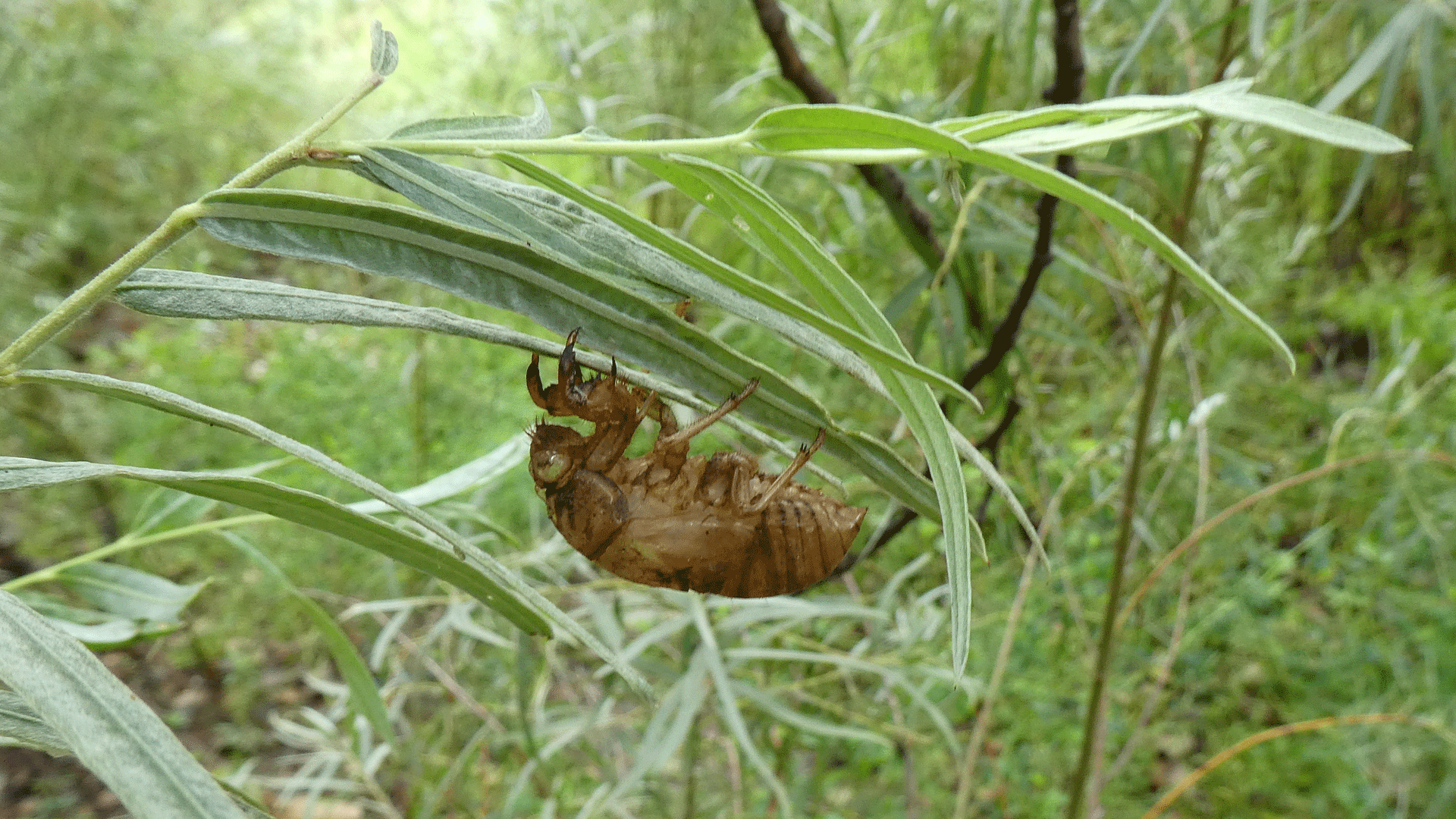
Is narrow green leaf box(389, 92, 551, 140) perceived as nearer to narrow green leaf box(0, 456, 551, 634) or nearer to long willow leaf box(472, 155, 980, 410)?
long willow leaf box(472, 155, 980, 410)

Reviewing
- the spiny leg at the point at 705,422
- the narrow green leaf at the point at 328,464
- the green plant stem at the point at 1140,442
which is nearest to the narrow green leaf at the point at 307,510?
the narrow green leaf at the point at 328,464

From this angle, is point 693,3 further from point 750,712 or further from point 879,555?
point 750,712

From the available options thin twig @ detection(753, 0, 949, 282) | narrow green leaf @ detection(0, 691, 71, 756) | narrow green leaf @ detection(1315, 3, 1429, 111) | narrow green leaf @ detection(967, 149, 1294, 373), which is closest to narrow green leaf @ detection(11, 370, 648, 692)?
narrow green leaf @ detection(0, 691, 71, 756)

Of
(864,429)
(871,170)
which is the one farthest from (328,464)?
(864,429)

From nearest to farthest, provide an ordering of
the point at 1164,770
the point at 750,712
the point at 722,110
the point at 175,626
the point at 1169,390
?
the point at 175,626 → the point at 750,712 → the point at 1169,390 → the point at 722,110 → the point at 1164,770

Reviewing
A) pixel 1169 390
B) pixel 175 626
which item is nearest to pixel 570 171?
pixel 1169 390

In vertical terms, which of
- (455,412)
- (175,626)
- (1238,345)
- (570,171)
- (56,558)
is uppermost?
(570,171)

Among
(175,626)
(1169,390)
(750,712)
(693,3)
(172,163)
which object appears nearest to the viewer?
(175,626)
